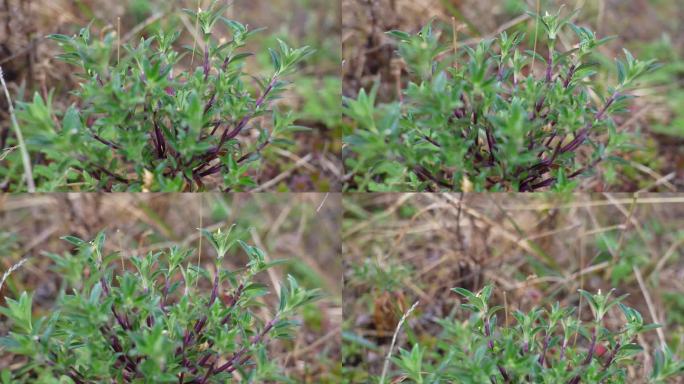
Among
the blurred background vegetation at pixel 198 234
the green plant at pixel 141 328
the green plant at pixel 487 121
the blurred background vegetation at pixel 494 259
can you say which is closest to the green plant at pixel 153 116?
the green plant at pixel 141 328

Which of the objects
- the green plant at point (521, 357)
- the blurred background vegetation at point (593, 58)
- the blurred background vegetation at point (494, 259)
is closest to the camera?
the green plant at point (521, 357)

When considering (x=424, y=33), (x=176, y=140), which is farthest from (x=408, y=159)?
(x=176, y=140)

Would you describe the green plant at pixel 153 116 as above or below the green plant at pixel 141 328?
above

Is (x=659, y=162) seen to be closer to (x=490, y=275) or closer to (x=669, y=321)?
(x=669, y=321)

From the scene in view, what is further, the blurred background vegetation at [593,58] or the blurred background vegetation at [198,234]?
the blurred background vegetation at [593,58]

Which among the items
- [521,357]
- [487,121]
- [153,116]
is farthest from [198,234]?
[521,357]

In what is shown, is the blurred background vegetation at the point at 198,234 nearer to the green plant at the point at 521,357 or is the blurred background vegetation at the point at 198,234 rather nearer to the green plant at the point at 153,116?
the green plant at the point at 153,116

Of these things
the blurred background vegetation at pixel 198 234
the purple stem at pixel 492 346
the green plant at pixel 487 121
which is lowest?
the blurred background vegetation at pixel 198 234
